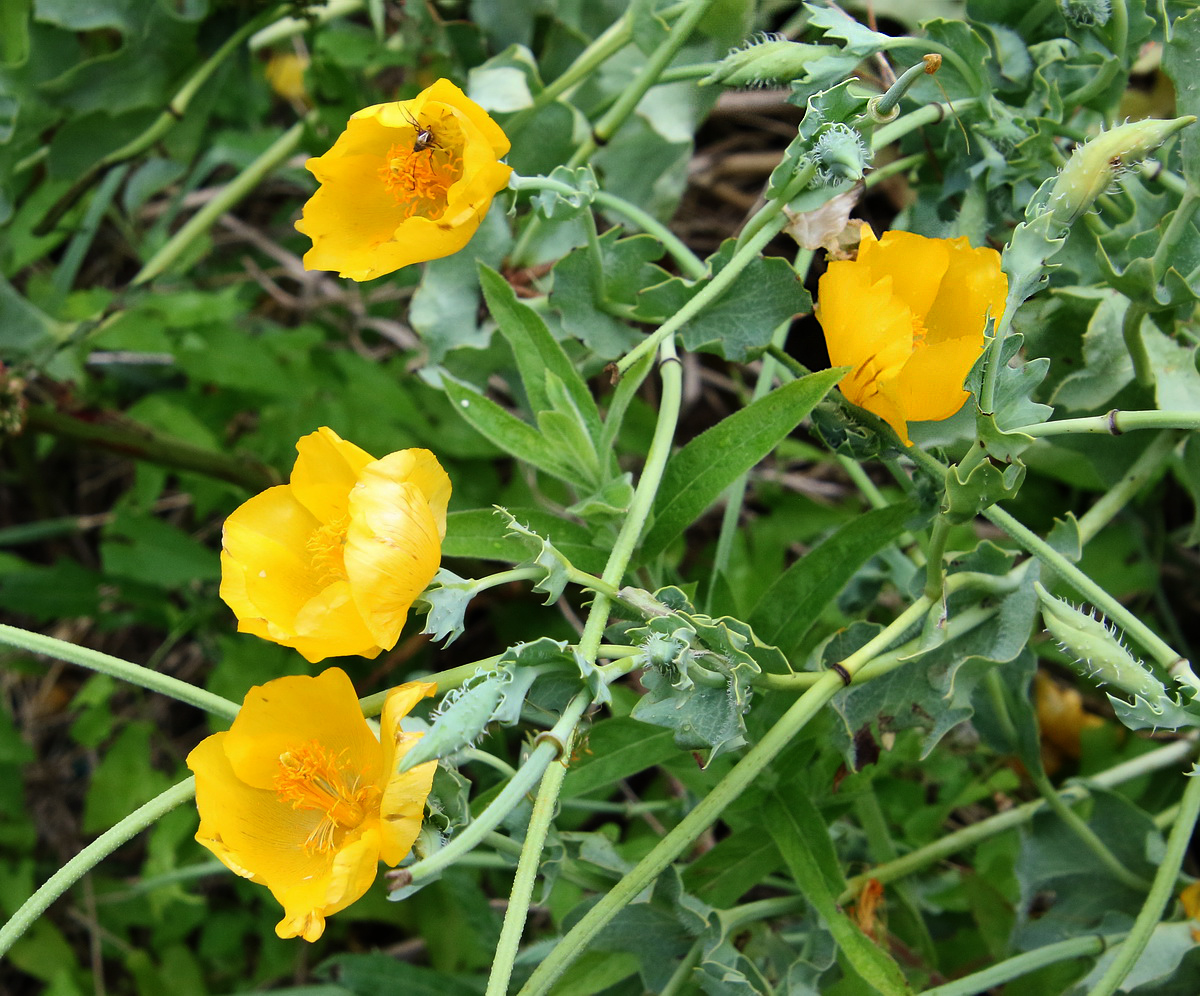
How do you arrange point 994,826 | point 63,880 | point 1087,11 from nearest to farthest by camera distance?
1. point 63,880
2. point 1087,11
3. point 994,826

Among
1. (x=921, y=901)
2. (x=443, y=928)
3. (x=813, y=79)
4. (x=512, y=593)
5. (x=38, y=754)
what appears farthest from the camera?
(x=38, y=754)

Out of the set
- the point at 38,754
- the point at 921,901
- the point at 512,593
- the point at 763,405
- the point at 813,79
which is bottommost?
the point at 38,754

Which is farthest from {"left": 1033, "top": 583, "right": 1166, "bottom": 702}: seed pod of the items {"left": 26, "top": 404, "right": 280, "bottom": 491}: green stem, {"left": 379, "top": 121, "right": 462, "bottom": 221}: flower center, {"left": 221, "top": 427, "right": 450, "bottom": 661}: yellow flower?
{"left": 26, "top": 404, "right": 280, "bottom": 491}: green stem

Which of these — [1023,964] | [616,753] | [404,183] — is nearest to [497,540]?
[616,753]

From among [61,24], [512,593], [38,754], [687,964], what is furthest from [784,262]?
[38,754]

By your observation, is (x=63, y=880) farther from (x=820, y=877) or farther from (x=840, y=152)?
(x=840, y=152)

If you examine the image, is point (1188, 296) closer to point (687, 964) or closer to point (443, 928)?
point (687, 964)
